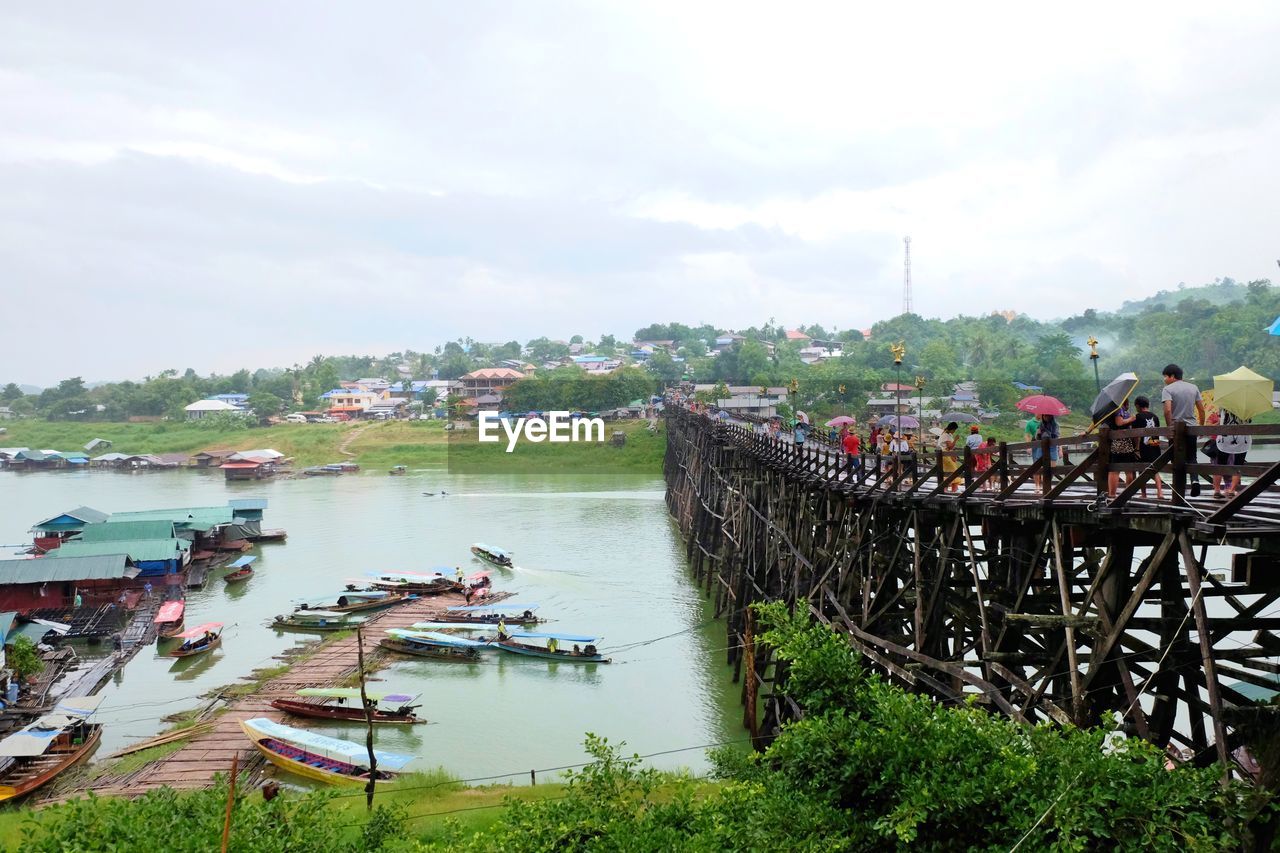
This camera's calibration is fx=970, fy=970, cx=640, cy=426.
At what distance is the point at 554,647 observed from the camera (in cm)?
2612

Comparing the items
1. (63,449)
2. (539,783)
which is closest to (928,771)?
(539,783)

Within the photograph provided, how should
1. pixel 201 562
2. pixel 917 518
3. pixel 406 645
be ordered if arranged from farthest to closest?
1. pixel 201 562
2. pixel 406 645
3. pixel 917 518

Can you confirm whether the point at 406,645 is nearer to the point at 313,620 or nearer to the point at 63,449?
the point at 313,620

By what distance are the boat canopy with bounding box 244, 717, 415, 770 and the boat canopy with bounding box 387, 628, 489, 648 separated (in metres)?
6.56

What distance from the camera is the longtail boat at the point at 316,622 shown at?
30.2 m

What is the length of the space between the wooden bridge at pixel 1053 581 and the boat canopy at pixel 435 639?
8452 mm

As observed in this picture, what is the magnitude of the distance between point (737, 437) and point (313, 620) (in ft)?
47.8

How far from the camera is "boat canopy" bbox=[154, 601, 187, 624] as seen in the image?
98.3 feet

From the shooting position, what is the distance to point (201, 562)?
4038 cm

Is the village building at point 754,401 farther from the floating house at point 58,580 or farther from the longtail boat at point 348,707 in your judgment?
the longtail boat at point 348,707

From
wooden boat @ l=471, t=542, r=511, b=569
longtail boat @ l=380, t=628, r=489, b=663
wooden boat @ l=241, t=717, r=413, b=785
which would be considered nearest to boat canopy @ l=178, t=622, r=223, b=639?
longtail boat @ l=380, t=628, r=489, b=663

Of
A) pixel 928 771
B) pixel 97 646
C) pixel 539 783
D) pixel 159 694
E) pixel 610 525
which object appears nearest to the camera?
pixel 928 771

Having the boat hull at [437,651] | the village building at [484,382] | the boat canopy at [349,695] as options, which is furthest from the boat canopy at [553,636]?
the village building at [484,382]

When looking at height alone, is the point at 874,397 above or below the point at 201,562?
above
